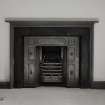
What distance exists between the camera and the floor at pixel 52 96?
4.82 m

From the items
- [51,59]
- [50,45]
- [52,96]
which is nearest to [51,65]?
[51,59]

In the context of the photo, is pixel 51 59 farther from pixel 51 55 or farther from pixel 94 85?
pixel 94 85

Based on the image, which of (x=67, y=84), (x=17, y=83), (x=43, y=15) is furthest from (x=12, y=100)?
(x=43, y=15)

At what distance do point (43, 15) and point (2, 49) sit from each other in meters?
1.22

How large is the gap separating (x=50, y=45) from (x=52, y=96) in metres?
1.40

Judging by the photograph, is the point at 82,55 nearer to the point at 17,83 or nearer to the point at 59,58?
the point at 59,58

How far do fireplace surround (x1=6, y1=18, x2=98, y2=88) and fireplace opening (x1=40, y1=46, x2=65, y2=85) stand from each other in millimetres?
135

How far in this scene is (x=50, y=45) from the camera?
6.34m

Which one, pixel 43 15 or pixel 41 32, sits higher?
pixel 43 15

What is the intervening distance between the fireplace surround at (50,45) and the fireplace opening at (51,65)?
135 mm

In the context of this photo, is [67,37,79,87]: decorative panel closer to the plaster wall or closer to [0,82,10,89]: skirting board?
the plaster wall

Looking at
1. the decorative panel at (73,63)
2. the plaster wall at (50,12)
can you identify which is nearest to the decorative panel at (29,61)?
the plaster wall at (50,12)

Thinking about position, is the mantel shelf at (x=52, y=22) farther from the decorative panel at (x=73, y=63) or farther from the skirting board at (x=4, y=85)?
the skirting board at (x=4, y=85)

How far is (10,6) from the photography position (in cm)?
629
